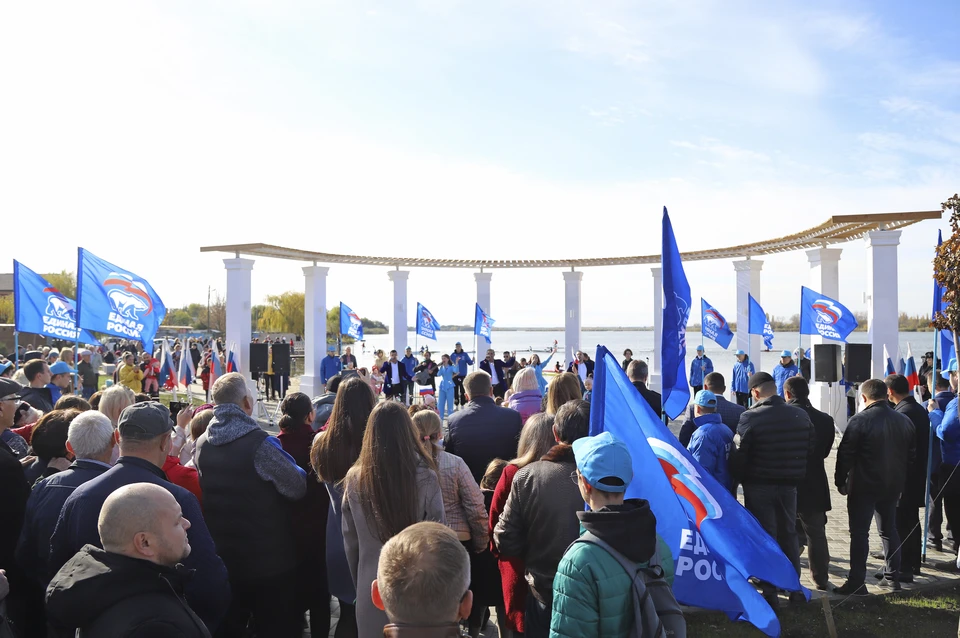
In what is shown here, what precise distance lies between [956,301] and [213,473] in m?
5.04

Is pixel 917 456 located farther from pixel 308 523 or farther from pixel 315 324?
pixel 315 324

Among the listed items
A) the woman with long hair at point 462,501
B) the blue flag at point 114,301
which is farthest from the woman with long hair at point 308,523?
the blue flag at point 114,301

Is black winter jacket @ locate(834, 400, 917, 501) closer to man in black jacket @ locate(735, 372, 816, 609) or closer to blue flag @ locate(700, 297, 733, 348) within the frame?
man in black jacket @ locate(735, 372, 816, 609)

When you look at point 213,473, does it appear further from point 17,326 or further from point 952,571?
point 17,326

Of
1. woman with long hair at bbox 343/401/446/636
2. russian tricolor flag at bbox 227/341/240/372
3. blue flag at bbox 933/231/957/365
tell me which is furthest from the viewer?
russian tricolor flag at bbox 227/341/240/372

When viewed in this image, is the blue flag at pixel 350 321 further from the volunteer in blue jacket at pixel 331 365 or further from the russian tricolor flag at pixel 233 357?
the russian tricolor flag at pixel 233 357

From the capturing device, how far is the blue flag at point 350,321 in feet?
64.7

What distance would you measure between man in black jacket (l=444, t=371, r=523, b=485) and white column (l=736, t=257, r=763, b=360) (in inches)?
567

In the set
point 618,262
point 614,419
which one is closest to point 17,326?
point 614,419

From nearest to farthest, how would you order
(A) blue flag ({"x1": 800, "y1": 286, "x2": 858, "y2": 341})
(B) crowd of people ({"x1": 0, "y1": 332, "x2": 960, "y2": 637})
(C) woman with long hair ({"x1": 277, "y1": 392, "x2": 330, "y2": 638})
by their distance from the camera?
(B) crowd of people ({"x1": 0, "y1": 332, "x2": 960, "y2": 637})
(C) woman with long hair ({"x1": 277, "y1": 392, "x2": 330, "y2": 638})
(A) blue flag ({"x1": 800, "y1": 286, "x2": 858, "y2": 341})

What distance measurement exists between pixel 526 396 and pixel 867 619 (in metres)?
3.22

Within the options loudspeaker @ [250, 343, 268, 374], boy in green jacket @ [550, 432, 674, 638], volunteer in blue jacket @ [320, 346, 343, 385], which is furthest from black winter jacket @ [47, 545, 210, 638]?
volunteer in blue jacket @ [320, 346, 343, 385]

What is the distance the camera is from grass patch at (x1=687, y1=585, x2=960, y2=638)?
16.8 feet

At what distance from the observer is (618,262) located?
20.2 meters
